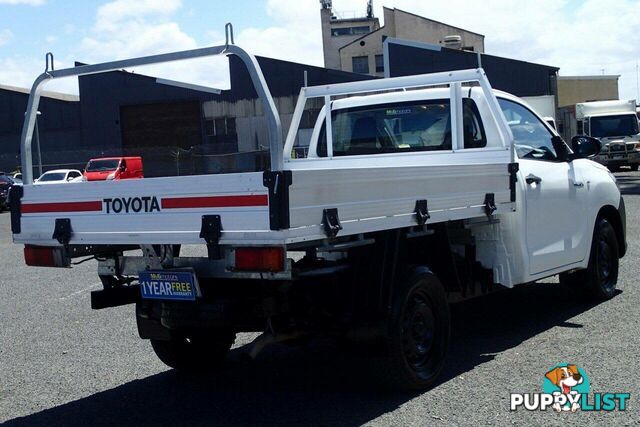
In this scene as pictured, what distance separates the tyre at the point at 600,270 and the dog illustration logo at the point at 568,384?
2.33m

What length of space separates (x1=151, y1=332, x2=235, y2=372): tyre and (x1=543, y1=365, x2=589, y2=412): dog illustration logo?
230cm

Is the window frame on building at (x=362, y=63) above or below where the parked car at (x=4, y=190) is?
above

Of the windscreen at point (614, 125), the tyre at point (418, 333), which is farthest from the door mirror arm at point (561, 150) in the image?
the windscreen at point (614, 125)

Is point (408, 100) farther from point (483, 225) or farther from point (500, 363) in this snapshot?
point (500, 363)

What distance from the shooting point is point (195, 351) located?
20.9 feet

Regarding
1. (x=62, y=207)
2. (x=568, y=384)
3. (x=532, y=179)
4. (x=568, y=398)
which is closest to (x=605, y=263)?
(x=532, y=179)

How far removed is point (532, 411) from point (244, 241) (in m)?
2.07

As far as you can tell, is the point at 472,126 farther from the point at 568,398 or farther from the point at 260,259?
the point at 260,259

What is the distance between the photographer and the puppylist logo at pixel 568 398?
517 centimetres

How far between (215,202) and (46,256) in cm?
150

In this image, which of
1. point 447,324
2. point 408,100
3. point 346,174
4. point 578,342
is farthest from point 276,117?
point 578,342

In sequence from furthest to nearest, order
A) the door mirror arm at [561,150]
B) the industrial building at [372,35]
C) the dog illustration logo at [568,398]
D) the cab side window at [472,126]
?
the industrial building at [372,35], the door mirror arm at [561,150], the cab side window at [472,126], the dog illustration logo at [568,398]

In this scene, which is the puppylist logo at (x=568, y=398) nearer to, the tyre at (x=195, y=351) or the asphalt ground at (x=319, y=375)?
the asphalt ground at (x=319, y=375)

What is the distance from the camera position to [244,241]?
4512mm
